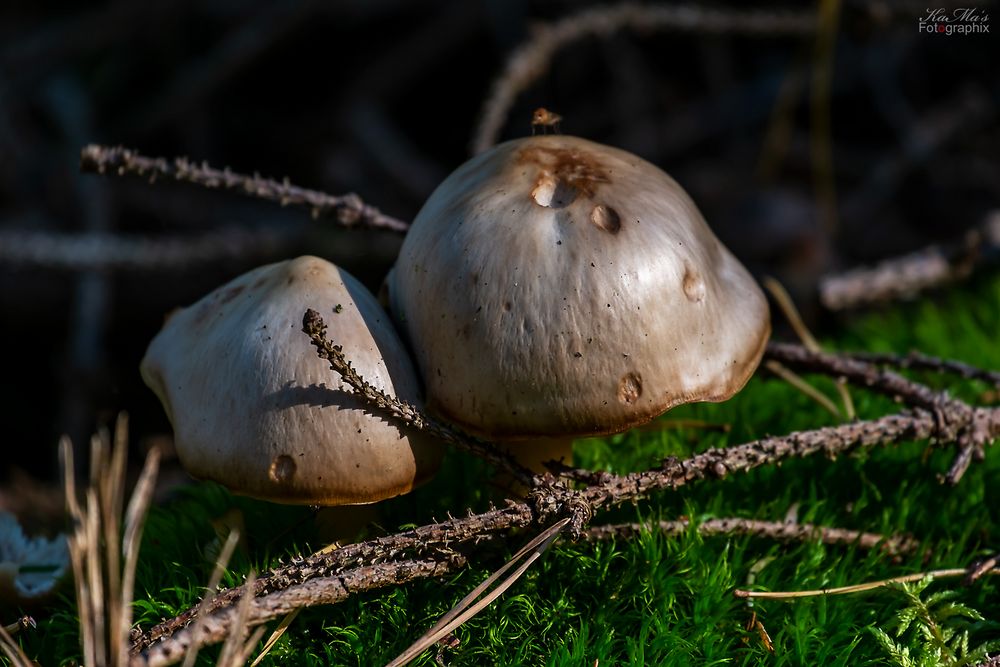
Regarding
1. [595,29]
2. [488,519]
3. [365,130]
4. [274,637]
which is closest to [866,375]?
[488,519]

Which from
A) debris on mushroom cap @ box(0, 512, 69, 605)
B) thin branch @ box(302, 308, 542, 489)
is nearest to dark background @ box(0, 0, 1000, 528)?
debris on mushroom cap @ box(0, 512, 69, 605)

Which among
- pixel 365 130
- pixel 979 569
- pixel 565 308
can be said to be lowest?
pixel 979 569

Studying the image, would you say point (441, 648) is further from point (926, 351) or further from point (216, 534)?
point (926, 351)

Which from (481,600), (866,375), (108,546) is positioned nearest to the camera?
(108,546)

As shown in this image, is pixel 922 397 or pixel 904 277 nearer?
pixel 922 397

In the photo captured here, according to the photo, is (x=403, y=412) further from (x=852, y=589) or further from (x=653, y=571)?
(x=852, y=589)

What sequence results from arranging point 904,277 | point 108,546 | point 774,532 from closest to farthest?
point 108,546, point 774,532, point 904,277

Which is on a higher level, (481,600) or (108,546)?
(108,546)
